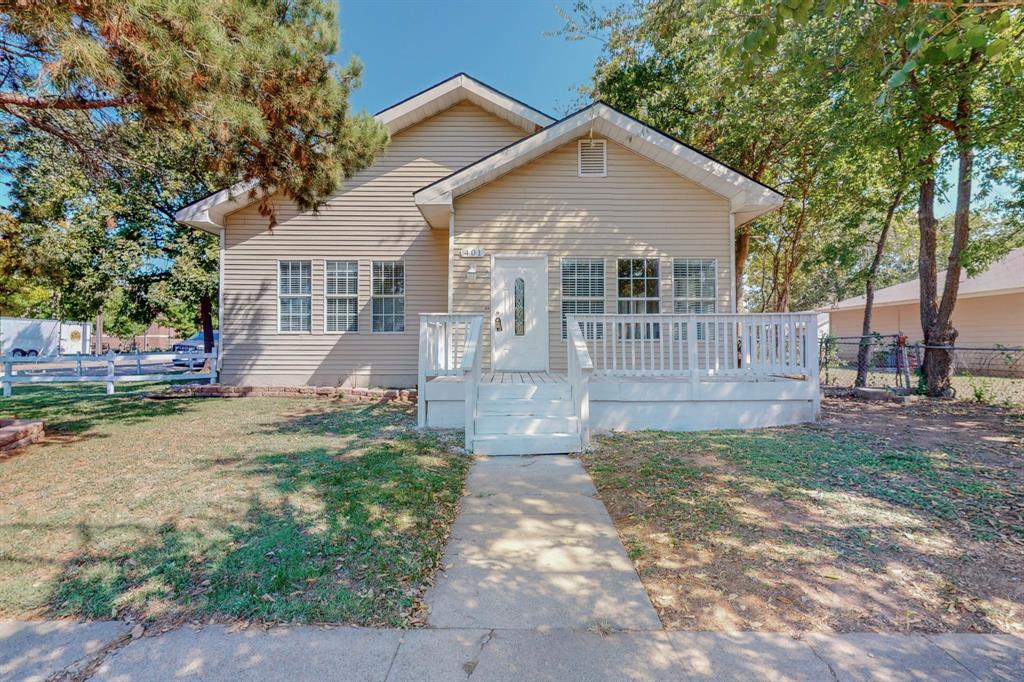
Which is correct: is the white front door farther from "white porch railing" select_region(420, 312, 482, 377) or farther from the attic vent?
the attic vent

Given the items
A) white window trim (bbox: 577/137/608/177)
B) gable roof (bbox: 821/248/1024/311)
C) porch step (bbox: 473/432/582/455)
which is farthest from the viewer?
gable roof (bbox: 821/248/1024/311)

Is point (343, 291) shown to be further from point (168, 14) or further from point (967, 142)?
point (967, 142)

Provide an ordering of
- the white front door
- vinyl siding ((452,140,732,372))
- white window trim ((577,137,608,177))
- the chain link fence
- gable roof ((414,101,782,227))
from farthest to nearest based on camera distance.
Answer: white window trim ((577,137,608,177)), vinyl siding ((452,140,732,372)), the white front door, the chain link fence, gable roof ((414,101,782,227))

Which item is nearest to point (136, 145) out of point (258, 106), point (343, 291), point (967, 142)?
point (258, 106)

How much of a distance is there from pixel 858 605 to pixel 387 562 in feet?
8.57

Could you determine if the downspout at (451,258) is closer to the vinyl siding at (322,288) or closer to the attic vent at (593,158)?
the vinyl siding at (322,288)

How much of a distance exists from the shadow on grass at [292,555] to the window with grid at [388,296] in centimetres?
555

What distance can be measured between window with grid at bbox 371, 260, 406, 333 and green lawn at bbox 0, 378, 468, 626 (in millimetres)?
3952

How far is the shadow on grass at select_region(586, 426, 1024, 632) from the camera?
91.4 inches

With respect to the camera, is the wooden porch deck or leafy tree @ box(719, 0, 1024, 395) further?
the wooden porch deck

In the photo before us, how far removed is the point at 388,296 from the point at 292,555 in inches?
296

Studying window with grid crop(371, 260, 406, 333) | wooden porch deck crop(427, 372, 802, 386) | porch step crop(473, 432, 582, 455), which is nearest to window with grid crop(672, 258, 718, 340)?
wooden porch deck crop(427, 372, 802, 386)

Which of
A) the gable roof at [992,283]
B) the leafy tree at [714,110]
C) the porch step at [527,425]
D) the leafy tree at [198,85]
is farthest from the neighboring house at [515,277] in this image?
the gable roof at [992,283]

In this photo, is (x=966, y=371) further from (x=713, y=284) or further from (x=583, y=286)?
(x=583, y=286)
